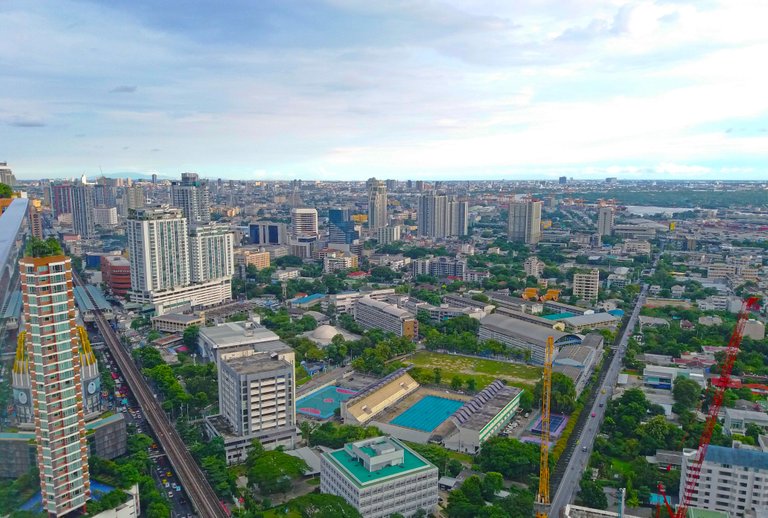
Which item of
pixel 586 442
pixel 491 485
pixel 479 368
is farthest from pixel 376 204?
pixel 491 485

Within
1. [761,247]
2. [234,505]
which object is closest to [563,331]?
[234,505]

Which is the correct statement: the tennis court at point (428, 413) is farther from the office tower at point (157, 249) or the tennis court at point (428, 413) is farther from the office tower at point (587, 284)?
the office tower at point (587, 284)

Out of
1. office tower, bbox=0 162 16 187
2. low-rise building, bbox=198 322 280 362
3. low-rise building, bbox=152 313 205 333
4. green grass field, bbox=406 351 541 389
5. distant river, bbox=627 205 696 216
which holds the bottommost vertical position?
green grass field, bbox=406 351 541 389

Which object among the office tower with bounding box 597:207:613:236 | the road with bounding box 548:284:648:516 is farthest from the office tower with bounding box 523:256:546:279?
the office tower with bounding box 597:207:613:236

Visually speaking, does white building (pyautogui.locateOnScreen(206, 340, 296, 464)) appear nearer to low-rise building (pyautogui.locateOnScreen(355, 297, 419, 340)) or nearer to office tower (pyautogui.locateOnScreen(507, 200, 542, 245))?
low-rise building (pyautogui.locateOnScreen(355, 297, 419, 340))

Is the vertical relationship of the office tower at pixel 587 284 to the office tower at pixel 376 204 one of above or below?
below

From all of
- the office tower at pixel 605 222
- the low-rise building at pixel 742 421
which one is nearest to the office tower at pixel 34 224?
the low-rise building at pixel 742 421

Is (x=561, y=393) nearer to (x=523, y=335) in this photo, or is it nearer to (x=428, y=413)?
(x=428, y=413)

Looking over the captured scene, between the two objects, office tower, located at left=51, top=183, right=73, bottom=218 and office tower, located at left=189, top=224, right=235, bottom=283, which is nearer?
office tower, located at left=189, top=224, right=235, bottom=283
